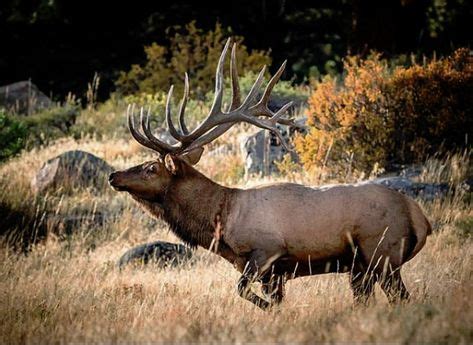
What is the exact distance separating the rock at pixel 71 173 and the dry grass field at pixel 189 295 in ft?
0.63

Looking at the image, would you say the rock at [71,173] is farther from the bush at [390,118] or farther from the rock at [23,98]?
the rock at [23,98]

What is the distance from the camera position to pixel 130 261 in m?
8.91

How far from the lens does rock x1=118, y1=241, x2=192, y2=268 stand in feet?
29.2

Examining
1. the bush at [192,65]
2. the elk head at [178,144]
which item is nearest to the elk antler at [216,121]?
the elk head at [178,144]

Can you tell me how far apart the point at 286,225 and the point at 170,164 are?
4.13ft

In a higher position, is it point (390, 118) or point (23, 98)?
point (390, 118)

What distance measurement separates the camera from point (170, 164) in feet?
23.3

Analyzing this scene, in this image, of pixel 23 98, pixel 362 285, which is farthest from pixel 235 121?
pixel 23 98

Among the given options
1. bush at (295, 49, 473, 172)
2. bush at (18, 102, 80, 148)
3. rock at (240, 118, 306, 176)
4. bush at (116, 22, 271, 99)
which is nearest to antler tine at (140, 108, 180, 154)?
bush at (295, 49, 473, 172)

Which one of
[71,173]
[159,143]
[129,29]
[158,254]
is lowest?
[158,254]

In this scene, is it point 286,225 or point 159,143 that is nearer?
point 286,225

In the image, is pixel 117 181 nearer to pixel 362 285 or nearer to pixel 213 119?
pixel 213 119

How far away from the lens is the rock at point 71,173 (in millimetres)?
11984

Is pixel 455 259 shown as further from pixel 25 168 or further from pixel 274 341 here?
pixel 25 168
